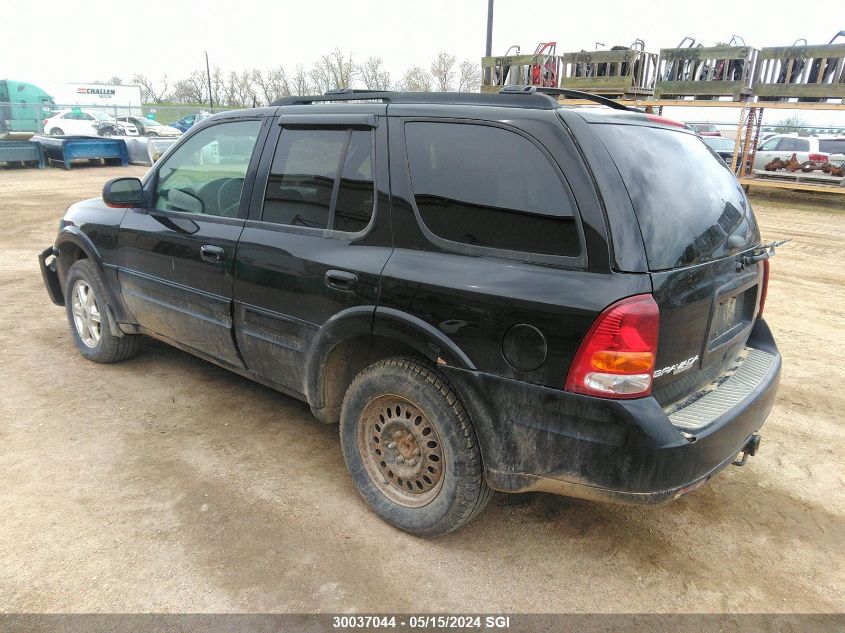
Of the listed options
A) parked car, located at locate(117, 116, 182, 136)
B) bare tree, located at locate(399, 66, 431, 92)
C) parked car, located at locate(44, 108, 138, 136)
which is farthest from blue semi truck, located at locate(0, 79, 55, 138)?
bare tree, located at locate(399, 66, 431, 92)

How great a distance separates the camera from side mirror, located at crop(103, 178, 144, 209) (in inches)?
156

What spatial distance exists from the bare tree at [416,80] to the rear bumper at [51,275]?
40557mm

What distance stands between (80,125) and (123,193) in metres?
31.6

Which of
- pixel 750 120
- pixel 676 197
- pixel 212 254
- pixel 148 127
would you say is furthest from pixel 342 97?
pixel 148 127

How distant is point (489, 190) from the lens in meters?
2.51

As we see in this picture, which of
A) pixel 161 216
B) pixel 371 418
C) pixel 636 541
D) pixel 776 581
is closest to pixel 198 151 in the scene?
pixel 161 216

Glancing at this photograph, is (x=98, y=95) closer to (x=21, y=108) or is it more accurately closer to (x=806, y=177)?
(x=21, y=108)

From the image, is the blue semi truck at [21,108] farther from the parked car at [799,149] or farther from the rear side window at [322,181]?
the rear side window at [322,181]

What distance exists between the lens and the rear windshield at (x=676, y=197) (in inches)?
91.9

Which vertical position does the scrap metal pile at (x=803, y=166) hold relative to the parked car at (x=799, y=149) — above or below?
below

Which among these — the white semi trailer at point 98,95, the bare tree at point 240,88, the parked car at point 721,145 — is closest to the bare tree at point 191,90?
the bare tree at point 240,88

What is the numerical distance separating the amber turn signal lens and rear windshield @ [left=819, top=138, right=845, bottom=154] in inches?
736

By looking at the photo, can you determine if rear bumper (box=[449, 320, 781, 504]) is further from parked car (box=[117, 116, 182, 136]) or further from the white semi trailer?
the white semi trailer

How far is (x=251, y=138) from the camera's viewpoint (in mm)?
3521
